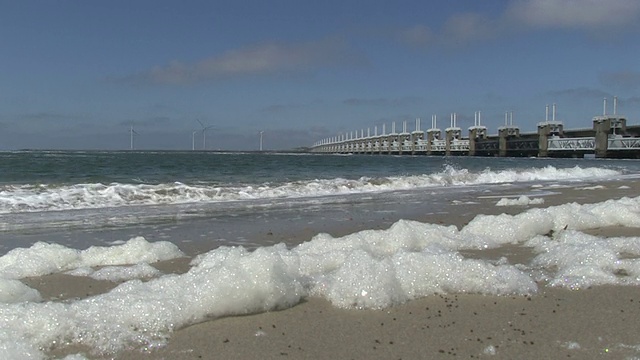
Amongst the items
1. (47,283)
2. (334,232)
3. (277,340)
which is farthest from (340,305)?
(334,232)

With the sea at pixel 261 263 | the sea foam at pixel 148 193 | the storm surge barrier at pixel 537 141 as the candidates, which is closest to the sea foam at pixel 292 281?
the sea at pixel 261 263

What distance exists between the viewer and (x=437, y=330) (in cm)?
325

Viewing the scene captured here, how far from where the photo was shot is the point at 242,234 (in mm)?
7887

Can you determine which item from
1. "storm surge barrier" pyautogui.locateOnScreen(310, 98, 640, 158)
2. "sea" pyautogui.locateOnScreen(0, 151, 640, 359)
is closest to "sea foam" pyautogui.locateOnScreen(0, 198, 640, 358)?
→ "sea" pyautogui.locateOnScreen(0, 151, 640, 359)

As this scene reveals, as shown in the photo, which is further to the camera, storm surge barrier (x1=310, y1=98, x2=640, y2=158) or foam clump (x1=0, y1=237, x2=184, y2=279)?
storm surge barrier (x1=310, y1=98, x2=640, y2=158)

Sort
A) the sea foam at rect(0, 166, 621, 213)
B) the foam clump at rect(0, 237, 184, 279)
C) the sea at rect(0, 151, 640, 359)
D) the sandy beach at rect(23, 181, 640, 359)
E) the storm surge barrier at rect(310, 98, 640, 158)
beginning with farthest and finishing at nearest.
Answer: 1. the storm surge barrier at rect(310, 98, 640, 158)
2. the sea foam at rect(0, 166, 621, 213)
3. the foam clump at rect(0, 237, 184, 279)
4. the sea at rect(0, 151, 640, 359)
5. the sandy beach at rect(23, 181, 640, 359)

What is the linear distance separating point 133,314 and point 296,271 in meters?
1.45

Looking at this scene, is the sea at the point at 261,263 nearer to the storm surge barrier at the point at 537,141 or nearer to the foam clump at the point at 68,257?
the foam clump at the point at 68,257

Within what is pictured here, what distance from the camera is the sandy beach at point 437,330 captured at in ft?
9.53

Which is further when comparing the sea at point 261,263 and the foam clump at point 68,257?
the foam clump at point 68,257

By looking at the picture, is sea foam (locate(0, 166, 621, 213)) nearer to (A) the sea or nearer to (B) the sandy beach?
(A) the sea

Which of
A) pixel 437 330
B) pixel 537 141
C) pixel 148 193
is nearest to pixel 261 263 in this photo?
pixel 437 330

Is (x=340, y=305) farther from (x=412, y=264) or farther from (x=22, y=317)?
(x=22, y=317)

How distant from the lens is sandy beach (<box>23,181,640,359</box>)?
2.91 m
